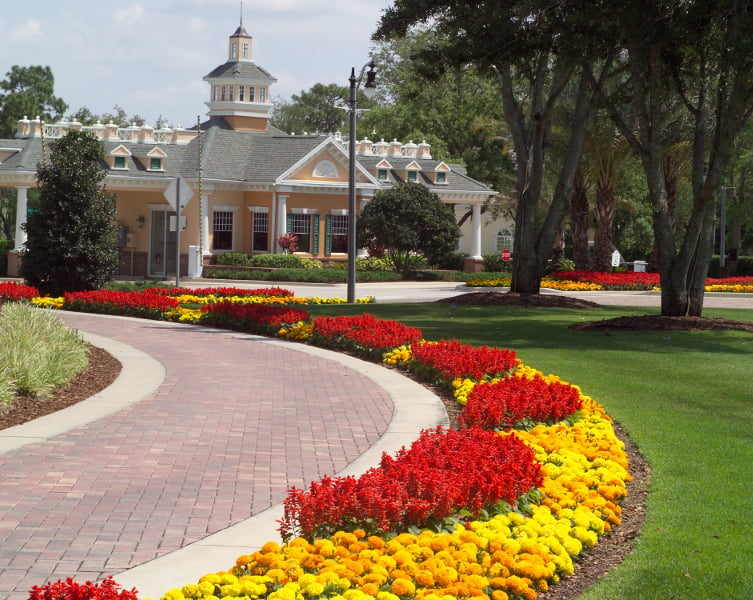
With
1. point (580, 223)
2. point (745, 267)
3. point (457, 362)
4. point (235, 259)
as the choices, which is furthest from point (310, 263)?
point (457, 362)

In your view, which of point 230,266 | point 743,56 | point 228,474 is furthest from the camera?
point 230,266

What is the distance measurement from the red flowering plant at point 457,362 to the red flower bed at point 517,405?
6.27ft

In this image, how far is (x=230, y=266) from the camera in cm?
4403

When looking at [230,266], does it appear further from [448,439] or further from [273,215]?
[448,439]

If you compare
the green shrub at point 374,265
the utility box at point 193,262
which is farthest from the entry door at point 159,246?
the green shrub at point 374,265

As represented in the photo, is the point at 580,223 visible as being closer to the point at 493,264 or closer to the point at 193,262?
the point at 493,264

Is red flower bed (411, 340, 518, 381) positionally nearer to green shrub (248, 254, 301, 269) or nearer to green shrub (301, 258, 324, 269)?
green shrub (248, 254, 301, 269)

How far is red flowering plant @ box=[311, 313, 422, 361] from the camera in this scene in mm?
16408

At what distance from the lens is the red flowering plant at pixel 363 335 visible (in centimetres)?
1641

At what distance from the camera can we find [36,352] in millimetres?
12344

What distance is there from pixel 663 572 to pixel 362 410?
589 centimetres

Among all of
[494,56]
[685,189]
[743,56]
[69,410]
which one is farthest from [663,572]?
[685,189]

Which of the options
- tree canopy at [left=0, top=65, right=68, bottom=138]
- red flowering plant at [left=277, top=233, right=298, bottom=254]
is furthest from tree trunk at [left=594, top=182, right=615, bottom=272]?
tree canopy at [left=0, top=65, right=68, bottom=138]

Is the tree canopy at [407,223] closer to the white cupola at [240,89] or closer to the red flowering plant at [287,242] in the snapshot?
the red flowering plant at [287,242]
